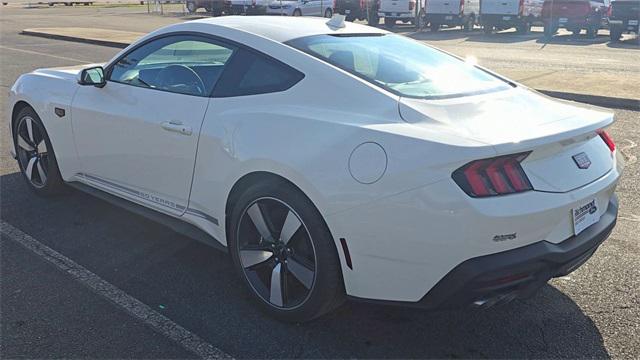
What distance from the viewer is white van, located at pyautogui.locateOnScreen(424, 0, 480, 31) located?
24.5 m

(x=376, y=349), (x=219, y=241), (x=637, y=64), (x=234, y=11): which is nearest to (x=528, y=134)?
(x=376, y=349)

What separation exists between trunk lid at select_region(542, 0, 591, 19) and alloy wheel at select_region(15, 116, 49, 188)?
72.0 ft

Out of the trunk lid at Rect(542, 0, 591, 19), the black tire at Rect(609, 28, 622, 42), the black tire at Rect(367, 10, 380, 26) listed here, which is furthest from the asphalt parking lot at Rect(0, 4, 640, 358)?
the black tire at Rect(367, 10, 380, 26)

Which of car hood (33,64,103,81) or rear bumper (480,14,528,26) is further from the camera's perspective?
rear bumper (480,14,528,26)

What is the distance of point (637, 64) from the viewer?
1441cm

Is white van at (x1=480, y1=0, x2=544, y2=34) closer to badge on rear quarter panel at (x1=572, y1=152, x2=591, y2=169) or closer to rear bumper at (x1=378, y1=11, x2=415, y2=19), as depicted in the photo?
rear bumper at (x1=378, y1=11, x2=415, y2=19)

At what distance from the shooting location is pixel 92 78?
4.30 metres

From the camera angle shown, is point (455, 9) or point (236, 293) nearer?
point (236, 293)

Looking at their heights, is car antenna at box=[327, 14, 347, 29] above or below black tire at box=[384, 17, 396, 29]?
above

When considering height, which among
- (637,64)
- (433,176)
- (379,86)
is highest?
(379,86)

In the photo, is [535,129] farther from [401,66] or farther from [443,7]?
[443,7]

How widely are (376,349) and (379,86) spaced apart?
1.36m

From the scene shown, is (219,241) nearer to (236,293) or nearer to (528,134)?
(236,293)

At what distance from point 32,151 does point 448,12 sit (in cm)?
2201
